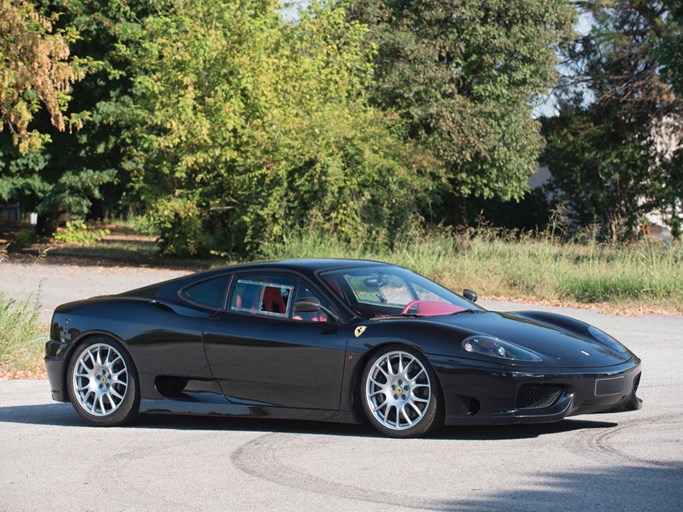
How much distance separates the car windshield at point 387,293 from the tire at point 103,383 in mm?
1711

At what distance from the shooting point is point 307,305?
7.96 m

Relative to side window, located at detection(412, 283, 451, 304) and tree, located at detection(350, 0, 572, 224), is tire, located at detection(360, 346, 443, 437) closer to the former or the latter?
side window, located at detection(412, 283, 451, 304)

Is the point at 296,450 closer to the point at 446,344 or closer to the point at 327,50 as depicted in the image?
the point at 446,344

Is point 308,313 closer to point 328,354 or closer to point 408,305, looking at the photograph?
point 328,354

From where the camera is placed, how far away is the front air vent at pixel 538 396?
7.36 m

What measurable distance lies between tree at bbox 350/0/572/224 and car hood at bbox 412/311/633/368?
28.1 metres

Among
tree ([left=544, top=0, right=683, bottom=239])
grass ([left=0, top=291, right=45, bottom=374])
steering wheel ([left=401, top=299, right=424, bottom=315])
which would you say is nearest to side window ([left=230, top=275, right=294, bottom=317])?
steering wheel ([left=401, top=299, right=424, bottom=315])

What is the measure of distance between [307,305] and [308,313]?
8.6 inches

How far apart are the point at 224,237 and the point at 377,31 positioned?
10.5m

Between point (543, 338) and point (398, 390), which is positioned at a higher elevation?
point (543, 338)

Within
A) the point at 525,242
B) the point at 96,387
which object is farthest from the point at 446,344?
the point at 525,242

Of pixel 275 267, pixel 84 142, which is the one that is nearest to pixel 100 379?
pixel 275 267

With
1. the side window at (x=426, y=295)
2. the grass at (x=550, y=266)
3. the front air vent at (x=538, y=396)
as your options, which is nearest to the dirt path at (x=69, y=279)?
the grass at (x=550, y=266)

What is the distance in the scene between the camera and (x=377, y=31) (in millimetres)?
37062
